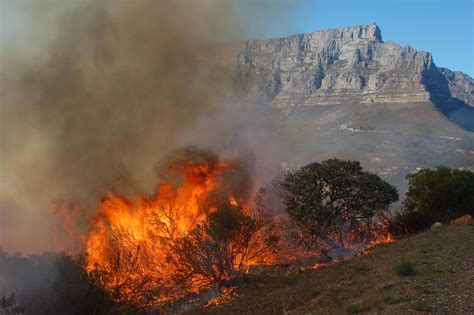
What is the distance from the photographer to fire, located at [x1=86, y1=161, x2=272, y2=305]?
23.5m

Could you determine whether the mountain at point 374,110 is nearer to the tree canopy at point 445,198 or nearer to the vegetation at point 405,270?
the tree canopy at point 445,198

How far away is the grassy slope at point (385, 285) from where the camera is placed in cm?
1207

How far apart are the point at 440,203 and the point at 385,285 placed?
18.7 meters

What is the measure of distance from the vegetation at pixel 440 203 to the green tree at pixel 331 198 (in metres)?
2.92

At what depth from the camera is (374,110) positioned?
158500mm

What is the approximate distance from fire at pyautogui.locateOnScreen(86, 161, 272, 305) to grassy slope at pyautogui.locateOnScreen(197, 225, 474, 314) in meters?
4.60

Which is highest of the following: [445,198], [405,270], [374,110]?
Answer: [374,110]

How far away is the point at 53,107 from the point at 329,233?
20.5 meters

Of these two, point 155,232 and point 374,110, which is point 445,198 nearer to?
point 155,232

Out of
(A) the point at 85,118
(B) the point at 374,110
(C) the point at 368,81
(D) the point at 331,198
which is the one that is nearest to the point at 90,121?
(A) the point at 85,118

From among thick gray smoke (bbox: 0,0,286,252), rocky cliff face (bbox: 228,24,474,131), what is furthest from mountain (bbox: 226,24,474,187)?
thick gray smoke (bbox: 0,0,286,252)

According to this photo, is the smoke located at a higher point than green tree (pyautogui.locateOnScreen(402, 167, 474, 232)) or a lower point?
higher

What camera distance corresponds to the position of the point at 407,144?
12269 cm

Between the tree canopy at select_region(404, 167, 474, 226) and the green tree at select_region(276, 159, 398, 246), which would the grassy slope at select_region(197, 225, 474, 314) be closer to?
the green tree at select_region(276, 159, 398, 246)
